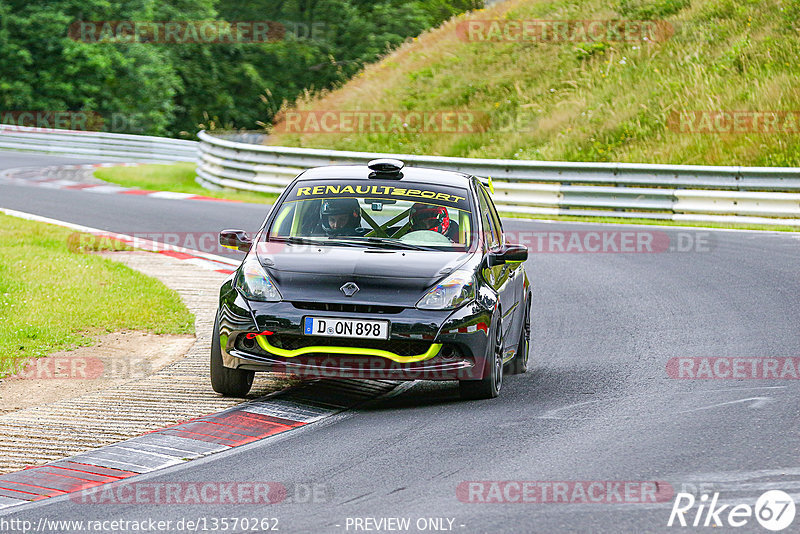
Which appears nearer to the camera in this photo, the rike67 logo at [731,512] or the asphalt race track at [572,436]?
the rike67 logo at [731,512]

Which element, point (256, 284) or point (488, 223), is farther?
point (488, 223)

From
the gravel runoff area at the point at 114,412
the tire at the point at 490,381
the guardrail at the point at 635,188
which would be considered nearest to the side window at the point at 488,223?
the tire at the point at 490,381

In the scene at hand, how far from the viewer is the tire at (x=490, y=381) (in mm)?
8242

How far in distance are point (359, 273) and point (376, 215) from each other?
121cm

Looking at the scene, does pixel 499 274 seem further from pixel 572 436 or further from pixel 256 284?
pixel 572 436

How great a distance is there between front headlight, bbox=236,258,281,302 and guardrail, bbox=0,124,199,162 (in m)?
30.1

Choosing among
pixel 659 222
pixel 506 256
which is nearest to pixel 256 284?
pixel 506 256

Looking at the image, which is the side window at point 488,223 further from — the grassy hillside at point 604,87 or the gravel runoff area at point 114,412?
the grassy hillside at point 604,87

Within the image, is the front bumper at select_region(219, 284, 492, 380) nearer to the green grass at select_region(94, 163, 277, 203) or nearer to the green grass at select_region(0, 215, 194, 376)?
the green grass at select_region(0, 215, 194, 376)

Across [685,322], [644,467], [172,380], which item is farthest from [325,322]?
[685,322]

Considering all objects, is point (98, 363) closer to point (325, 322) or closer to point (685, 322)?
point (325, 322)

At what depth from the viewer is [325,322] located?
7.84 m

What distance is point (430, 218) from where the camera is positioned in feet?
29.8

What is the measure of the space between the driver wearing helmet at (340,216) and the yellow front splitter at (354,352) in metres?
1.31
